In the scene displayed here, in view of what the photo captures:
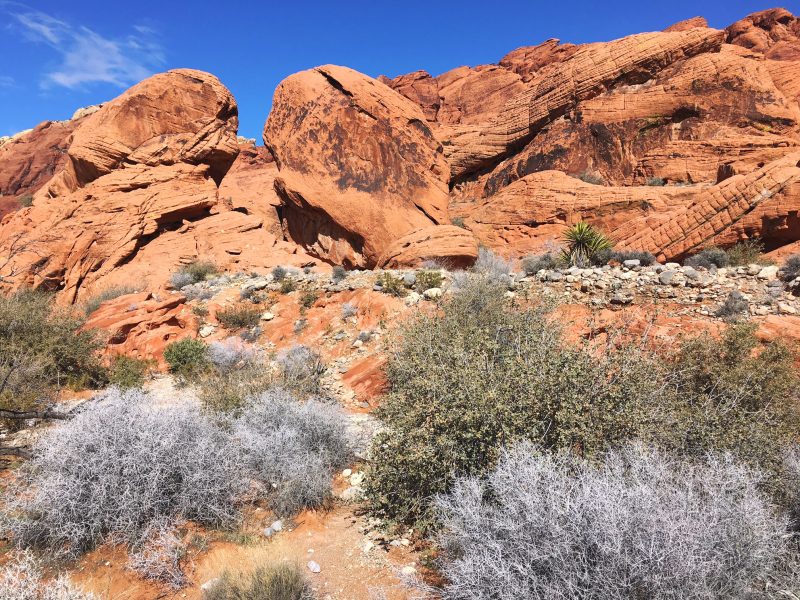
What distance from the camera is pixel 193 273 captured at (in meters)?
14.5

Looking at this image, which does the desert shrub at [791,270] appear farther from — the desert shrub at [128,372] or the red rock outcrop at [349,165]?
the desert shrub at [128,372]

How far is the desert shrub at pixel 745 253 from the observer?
1001cm

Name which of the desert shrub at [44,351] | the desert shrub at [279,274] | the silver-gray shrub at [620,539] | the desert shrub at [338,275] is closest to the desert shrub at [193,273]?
the desert shrub at [279,274]

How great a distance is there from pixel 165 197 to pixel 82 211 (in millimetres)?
2847

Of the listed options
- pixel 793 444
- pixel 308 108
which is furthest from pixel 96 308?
pixel 793 444

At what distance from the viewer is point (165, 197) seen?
1686 centimetres

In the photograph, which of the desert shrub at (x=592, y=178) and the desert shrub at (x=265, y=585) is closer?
the desert shrub at (x=265, y=585)

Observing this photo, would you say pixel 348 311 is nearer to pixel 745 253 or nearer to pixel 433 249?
pixel 433 249

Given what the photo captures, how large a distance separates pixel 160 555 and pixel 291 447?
1.47m

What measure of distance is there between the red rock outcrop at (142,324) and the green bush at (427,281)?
5629 mm

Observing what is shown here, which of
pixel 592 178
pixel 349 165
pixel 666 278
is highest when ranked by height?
pixel 349 165

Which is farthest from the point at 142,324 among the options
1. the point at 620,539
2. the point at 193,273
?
the point at 620,539

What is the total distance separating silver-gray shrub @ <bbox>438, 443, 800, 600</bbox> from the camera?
2.15m

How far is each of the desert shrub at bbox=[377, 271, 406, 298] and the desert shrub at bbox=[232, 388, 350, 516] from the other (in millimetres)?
4529
